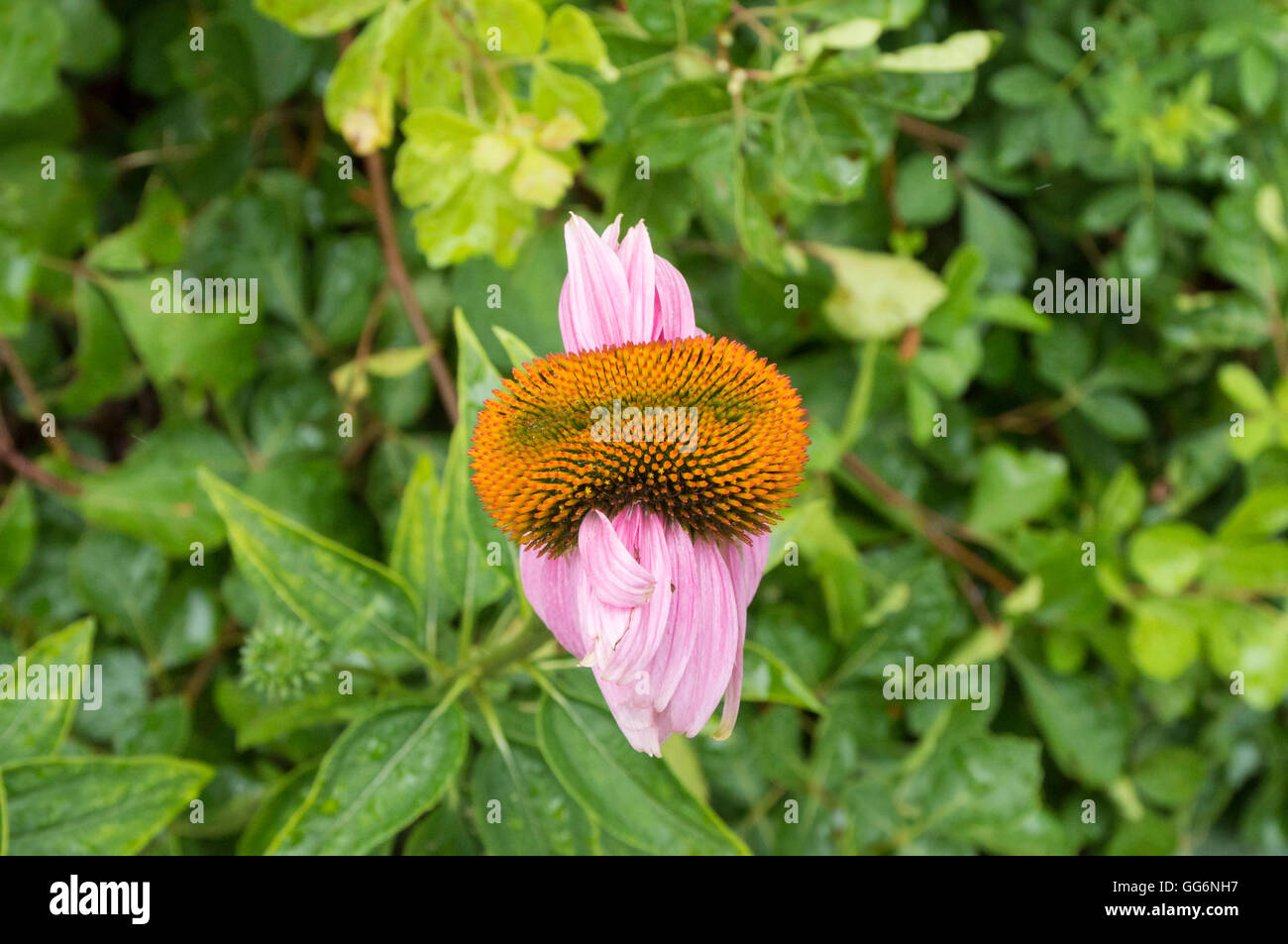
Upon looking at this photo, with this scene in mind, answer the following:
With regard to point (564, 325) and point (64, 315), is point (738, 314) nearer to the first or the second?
point (564, 325)

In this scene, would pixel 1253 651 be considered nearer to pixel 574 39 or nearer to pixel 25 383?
pixel 574 39

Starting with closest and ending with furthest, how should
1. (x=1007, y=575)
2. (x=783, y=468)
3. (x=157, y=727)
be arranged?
(x=783, y=468), (x=157, y=727), (x=1007, y=575)

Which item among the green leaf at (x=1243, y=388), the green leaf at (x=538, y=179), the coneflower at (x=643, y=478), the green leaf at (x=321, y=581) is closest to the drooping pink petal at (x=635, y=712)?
the coneflower at (x=643, y=478)

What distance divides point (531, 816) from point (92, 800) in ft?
1.12

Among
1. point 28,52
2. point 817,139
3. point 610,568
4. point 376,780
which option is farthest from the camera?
point 28,52

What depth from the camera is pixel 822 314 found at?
3.42ft

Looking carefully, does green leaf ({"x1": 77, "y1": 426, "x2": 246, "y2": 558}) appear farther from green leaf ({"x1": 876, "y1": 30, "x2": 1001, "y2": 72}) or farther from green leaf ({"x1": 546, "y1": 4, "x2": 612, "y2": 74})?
green leaf ({"x1": 876, "y1": 30, "x2": 1001, "y2": 72})

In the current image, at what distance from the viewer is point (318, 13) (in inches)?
30.4

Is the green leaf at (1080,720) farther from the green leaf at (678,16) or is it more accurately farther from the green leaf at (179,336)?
the green leaf at (179,336)

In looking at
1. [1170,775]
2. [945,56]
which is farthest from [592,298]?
[1170,775]

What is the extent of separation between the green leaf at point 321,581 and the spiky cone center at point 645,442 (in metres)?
0.28

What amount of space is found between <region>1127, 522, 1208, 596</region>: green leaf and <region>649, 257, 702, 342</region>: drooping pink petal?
0.78 metres

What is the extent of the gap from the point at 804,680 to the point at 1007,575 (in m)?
0.33
